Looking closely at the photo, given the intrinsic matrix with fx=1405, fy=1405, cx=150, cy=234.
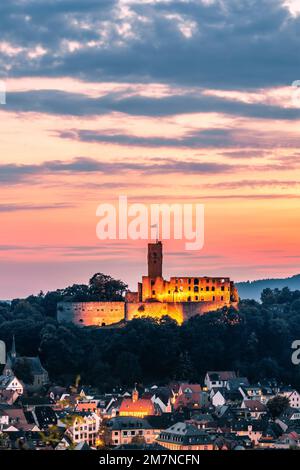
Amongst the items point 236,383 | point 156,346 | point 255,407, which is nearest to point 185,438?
point 255,407

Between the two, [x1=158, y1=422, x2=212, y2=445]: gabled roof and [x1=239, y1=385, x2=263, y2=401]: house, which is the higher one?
[x1=239, y1=385, x2=263, y2=401]: house

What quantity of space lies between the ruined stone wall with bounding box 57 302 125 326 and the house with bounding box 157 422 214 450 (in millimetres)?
12841

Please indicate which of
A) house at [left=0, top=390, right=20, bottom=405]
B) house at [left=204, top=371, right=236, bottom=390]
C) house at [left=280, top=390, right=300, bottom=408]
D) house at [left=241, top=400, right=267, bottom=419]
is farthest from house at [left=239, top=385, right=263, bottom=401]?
house at [left=0, top=390, right=20, bottom=405]

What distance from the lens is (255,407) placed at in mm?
54531

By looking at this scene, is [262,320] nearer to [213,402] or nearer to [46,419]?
[213,402]

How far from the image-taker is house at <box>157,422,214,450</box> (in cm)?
4372

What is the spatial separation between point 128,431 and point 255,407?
28.5ft

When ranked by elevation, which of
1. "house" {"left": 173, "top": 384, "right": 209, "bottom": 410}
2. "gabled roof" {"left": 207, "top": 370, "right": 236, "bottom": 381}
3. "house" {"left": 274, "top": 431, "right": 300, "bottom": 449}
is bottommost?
"house" {"left": 274, "top": 431, "right": 300, "bottom": 449}

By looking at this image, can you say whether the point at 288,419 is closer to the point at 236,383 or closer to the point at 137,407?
the point at 137,407

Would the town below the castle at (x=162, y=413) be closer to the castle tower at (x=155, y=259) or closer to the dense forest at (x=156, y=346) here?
the dense forest at (x=156, y=346)

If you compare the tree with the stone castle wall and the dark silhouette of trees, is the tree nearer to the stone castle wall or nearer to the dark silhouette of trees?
the dark silhouette of trees

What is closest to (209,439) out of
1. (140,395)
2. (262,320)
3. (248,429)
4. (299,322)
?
(248,429)

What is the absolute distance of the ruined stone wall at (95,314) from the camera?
5894 centimetres
